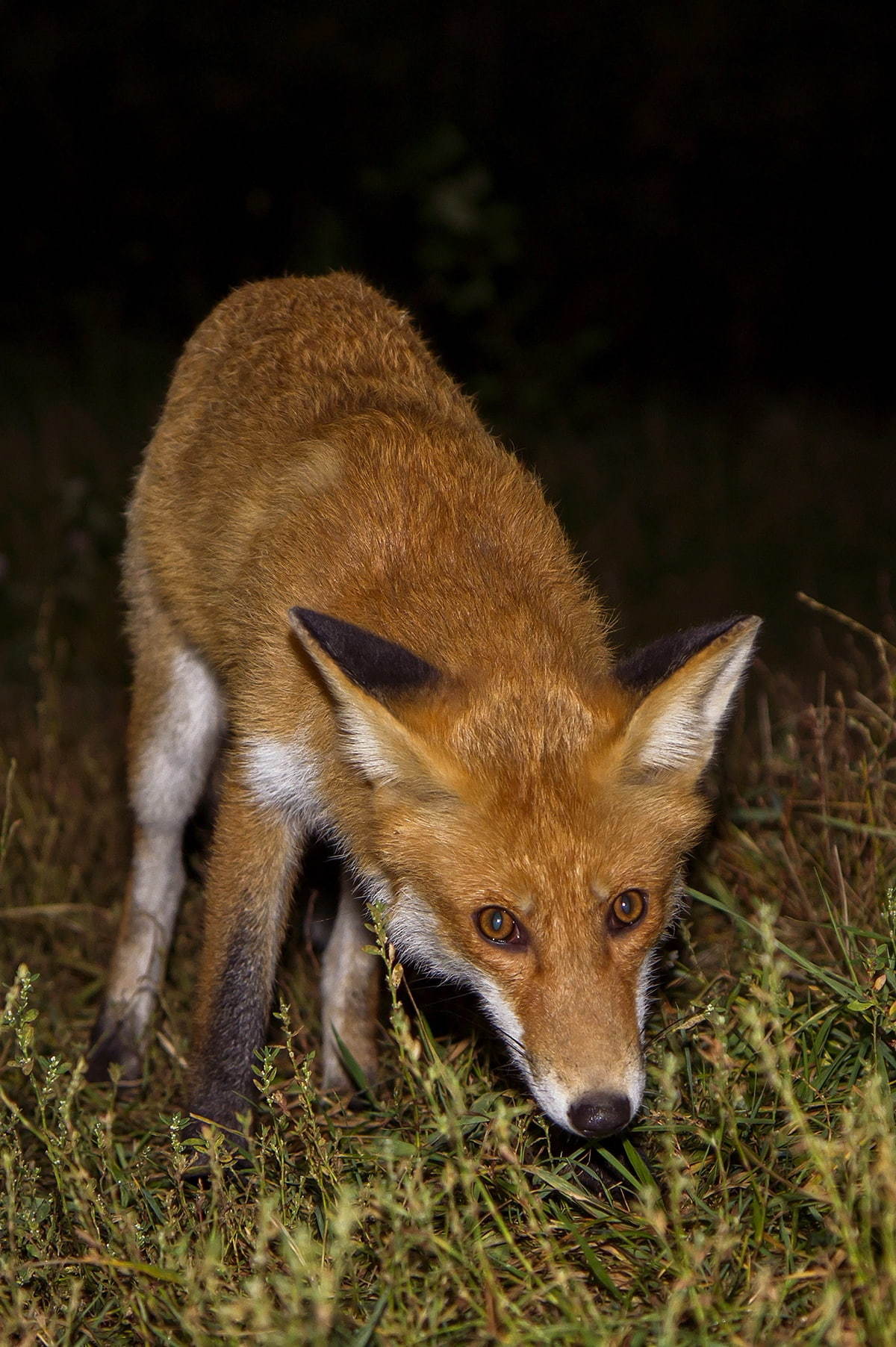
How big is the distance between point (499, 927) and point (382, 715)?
50 centimetres

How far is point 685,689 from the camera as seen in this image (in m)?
3.01

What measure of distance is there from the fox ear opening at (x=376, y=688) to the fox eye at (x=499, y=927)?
269mm

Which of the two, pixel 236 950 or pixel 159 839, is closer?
pixel 236 950

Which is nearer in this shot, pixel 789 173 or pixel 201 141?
pixel 201 141

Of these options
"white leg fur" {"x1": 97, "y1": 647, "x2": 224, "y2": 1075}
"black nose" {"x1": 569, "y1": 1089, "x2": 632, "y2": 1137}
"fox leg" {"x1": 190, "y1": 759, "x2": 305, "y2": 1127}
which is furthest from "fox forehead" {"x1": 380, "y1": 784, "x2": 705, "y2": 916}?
"white leg fur" {"x1": 97, "y1": 647, "x2": 224, "y2": 1075}

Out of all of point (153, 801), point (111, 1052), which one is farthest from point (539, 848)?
point (111, 1052)

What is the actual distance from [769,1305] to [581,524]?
787 centimetres

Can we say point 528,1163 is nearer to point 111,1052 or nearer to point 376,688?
point 376,688

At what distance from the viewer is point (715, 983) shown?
12.1ft

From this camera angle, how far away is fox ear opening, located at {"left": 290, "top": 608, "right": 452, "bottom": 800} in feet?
9.38

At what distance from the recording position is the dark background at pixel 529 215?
11.8m

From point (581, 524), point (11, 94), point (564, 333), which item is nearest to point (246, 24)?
point (11, 94)

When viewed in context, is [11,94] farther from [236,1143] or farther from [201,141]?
[236,1143]

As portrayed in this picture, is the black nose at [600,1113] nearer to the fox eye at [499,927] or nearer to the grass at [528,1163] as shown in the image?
the grass at [528,1163]
